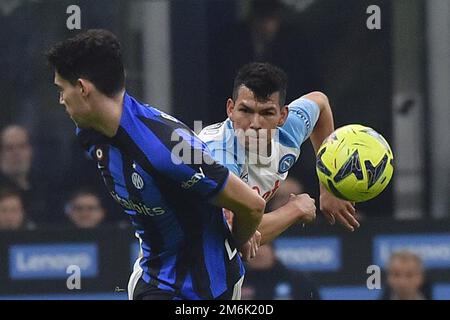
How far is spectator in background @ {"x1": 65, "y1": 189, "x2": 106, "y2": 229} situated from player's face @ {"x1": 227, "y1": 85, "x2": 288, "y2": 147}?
291 cm

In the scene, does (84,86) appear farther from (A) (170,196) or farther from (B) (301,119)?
(B) (301,119)

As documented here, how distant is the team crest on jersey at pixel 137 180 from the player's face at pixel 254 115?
95 cm

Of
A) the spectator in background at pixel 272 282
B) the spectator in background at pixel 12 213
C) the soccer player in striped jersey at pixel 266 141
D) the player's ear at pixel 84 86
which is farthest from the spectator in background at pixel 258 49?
the player's ear at pixel 84 86

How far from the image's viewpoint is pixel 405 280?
27.9ft

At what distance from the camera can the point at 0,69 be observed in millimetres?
9461

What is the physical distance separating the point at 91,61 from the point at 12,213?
155 inches

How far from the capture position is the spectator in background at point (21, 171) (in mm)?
9344

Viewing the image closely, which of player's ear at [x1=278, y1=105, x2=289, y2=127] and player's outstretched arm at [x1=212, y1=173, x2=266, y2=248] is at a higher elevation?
player's ear at [x1=278, y1=105, x2=289, y2=127]

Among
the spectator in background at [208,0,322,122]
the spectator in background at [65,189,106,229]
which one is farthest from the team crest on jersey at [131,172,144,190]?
the spectator in background at [208,0,322,122]

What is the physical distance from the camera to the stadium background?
29.2 feet

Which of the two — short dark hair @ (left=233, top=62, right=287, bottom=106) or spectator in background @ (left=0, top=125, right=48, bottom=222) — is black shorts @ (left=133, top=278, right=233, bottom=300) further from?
spectator in background @ (left=0, top=125, right=48, bottom=222)

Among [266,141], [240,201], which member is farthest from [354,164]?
[240,201]
